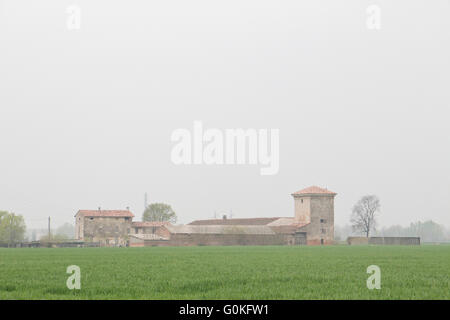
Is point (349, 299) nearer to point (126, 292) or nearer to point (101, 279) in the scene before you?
point (126, 292)

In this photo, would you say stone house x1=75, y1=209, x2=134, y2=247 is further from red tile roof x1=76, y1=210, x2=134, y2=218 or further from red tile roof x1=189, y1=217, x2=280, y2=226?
red tile roof x1=189, y1=217, x2=280, y2=226

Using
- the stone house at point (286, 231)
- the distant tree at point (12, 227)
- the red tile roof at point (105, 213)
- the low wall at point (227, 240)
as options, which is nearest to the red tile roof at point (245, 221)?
the stone house at point (286, 231)

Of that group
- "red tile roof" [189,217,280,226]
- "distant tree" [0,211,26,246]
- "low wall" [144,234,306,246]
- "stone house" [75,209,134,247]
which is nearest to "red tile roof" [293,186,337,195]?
"low wall" [144,234,306,246]

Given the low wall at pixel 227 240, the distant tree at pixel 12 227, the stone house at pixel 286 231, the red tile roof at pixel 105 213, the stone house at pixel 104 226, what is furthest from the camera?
the distant tree at pixel 12 227

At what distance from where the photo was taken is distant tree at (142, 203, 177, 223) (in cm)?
13688

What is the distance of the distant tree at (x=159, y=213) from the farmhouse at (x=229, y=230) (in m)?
21.7

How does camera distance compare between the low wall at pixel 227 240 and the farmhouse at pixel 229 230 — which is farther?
the farmhouse at pixel 229 230

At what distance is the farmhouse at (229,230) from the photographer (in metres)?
96.2

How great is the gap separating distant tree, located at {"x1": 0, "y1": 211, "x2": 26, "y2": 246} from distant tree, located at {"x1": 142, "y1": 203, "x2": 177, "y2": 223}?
27.9 m

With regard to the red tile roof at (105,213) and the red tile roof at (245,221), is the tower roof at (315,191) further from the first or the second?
the red tile roof at (105,213)
